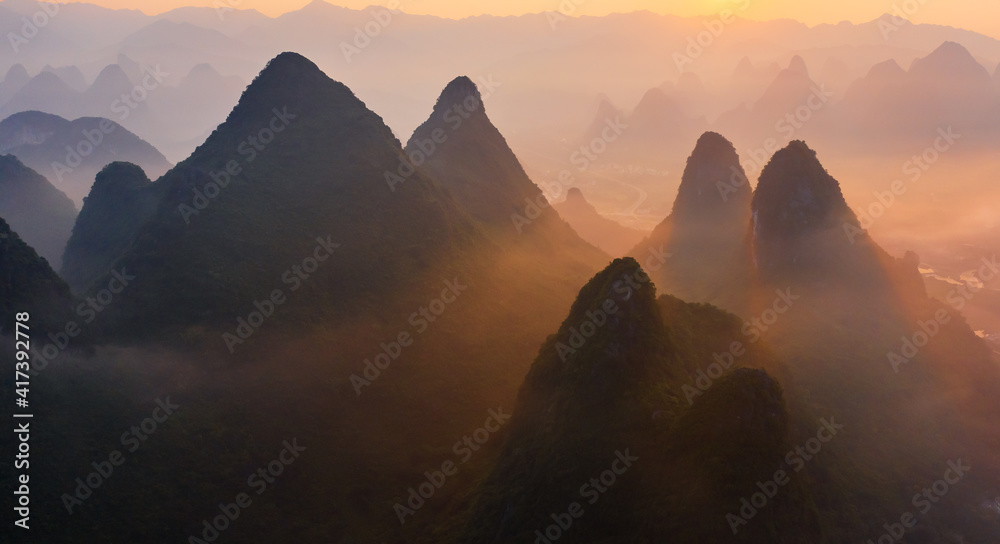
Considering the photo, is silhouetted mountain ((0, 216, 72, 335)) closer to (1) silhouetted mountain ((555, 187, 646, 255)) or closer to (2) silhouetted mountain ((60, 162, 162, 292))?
(2) silhouetted mountain ((60, 162, 162, 292))

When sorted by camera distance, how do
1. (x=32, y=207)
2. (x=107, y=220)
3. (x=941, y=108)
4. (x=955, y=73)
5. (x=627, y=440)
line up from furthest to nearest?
1. (x=955, y=73)
2. (x=941, y=108)
3. (x=32, y=207)
4. (x=107, y=220)
5. (x=627, y=440)

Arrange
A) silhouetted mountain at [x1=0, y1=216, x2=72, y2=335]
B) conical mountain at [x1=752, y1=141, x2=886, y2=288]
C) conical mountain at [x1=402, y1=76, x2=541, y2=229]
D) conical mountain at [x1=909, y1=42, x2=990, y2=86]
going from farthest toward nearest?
conical mountain at [x1=909, y1=42, x2=990, y2=86] < conical mountain at [x1=402, y1=76, x2=541, y2=229] < conical mountain at [x1=752, y1=141, x2=886, y2=288] < silhouetted mountain at [x1=0, y1=216, x2=72, y2=335]

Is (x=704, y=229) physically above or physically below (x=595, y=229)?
above

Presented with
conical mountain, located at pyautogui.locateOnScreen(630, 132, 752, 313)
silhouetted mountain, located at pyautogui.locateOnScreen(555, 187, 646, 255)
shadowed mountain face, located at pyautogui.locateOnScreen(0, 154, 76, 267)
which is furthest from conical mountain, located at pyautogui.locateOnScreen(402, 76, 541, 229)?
shadowed mountain face, located at pyautogui.locateOnScreen(0, 154, 76, 267)

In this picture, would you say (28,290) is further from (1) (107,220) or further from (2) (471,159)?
(2) (471,159)

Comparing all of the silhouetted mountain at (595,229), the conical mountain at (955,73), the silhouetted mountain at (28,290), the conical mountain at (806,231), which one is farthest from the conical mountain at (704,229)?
the conical mountain at (955,73)

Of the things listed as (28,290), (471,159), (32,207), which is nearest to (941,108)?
(471,159)

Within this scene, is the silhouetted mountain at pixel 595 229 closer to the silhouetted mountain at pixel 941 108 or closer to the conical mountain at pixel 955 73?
the silhouetted mountain at pixel 941 108
